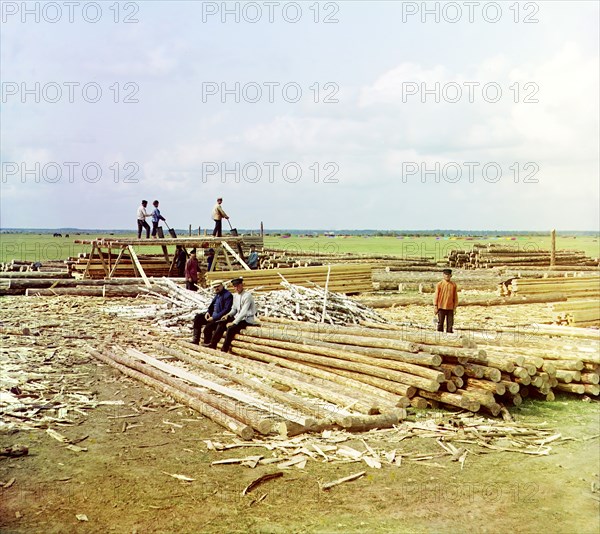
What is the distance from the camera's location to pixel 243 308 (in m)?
12.5

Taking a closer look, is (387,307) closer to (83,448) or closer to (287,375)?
(287,375)

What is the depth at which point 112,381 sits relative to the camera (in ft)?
33.7

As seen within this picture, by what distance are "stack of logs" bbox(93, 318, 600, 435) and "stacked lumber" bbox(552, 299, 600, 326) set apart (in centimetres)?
533

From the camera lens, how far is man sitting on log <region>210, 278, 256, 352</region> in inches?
483

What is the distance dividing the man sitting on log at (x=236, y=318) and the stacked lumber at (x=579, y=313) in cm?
776

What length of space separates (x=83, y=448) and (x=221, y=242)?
17.9 metres

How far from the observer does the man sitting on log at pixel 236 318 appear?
40.2 ft

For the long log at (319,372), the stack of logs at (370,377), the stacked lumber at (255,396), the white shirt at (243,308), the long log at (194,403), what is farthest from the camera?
the white shirt at (243,308)

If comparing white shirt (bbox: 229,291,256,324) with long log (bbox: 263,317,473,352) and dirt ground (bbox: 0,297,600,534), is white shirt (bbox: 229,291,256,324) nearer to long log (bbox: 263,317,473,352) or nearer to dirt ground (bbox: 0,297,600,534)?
long log (bbox: 263,317,473,352)

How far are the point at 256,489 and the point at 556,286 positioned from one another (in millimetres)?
17930

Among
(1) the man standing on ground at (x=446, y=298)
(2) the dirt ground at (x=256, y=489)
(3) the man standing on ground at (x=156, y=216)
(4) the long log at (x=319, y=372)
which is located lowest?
(2) the dirt ground at (x=256, y=489)

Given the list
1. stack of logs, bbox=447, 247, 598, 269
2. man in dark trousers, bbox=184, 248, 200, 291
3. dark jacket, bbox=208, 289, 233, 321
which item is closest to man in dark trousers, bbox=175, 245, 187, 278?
man in dark trousers, bbox=184, 248, 200, 291

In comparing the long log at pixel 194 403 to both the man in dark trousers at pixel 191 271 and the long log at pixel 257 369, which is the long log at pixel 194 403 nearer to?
the long log at pixel 257 369

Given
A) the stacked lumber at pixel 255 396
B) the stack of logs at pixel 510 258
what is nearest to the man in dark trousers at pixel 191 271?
the stacked lumber at pixel 255 396
